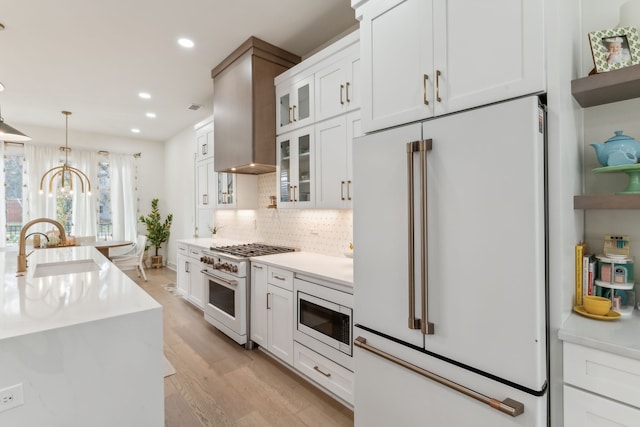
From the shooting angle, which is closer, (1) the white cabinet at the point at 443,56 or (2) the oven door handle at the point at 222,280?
(1) the white cabinet at the point at 443,56

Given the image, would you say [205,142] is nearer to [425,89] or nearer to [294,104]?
[294,104]

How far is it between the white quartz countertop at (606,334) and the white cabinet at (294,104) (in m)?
2.35

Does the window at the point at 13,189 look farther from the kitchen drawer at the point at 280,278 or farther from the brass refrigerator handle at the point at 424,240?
the brass refrigerator handle at the point at 424,240

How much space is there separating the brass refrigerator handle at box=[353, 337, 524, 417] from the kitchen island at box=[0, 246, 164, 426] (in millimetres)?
1055

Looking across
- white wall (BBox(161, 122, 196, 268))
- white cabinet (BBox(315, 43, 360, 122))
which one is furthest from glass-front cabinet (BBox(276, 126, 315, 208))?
white wall (BBox(161, 122, 196, 268))

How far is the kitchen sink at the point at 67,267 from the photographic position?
2471mm

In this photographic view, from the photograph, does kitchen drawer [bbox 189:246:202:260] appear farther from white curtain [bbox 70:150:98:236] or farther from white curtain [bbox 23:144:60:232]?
white curtain [bbox 23:144:60:232]

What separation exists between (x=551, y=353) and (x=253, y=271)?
7.83 ft

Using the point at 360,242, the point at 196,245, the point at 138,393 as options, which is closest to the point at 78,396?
the point at 138,393

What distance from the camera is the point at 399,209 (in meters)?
1.53

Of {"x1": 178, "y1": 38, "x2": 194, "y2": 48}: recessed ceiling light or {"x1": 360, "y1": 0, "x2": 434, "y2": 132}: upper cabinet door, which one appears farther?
{"x1": 178, "y1": 38, "x2": 194, "y2": 48}: recessed ceiling light

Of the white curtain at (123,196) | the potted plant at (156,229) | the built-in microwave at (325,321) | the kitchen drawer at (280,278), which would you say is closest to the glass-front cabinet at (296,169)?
the kitchen drawer at (280,278)

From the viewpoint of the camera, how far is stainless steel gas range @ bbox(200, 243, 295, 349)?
3.05 metres

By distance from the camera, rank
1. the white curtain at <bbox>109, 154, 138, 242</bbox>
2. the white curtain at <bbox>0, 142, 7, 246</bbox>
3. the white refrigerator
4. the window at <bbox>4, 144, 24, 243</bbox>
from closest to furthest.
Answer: the white refrigerator, the white curtain at <bbox>0, 142, 7, 246</bbox>, the window at <bbox>4, 144, 24, 243</bbox>, the white curtain at <bbox>109, 154, 138, 242</bbox>
